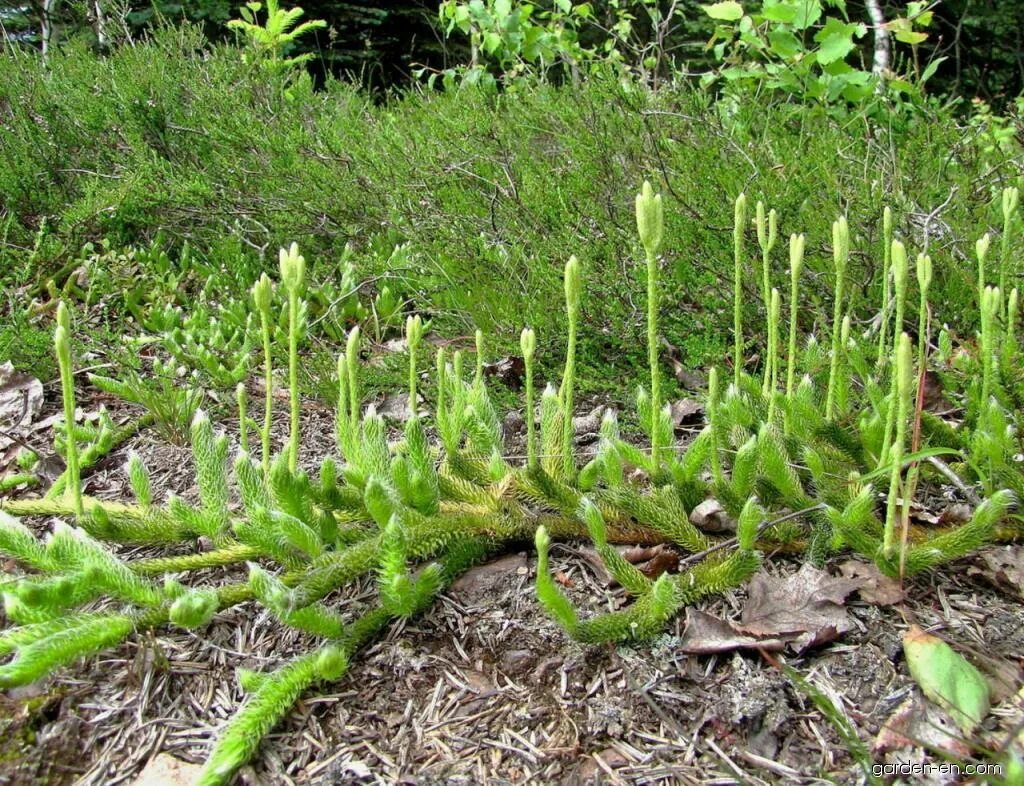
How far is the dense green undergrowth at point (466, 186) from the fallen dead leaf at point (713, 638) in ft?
4.16

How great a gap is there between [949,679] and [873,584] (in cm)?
29

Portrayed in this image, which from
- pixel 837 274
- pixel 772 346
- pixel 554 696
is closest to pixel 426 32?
pixel 837 274

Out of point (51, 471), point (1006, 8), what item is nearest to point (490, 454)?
point (51, 471)

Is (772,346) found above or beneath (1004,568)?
above

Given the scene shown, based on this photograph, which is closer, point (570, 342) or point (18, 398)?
point (570, 342)

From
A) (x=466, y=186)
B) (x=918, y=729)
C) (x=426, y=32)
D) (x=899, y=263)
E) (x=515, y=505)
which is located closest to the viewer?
(x=918, y=729)

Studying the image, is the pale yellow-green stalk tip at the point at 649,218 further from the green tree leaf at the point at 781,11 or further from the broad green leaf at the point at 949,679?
the green tree leaf at the point at 781,11

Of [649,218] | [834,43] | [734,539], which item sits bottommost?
[734,539]

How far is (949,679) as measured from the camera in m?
1.47

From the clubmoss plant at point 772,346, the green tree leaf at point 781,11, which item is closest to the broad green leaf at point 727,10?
the green tree leaf at point 781,11

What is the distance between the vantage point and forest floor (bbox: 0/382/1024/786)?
146 centimetres

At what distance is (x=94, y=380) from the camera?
3.02 meters

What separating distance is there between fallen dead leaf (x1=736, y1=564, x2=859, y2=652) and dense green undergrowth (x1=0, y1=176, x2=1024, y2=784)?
73mm

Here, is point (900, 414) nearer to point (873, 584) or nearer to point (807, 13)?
point (873, 584)
